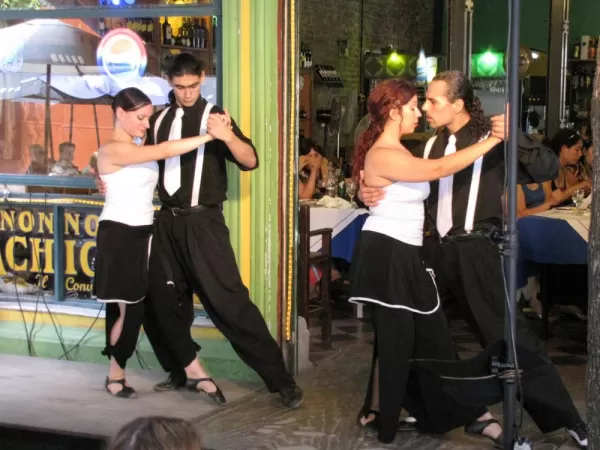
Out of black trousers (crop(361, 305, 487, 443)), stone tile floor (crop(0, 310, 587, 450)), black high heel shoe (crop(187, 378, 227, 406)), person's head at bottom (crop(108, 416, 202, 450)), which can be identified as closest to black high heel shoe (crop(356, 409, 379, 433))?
stone tile floor (crop(0, 310, 587, 450))

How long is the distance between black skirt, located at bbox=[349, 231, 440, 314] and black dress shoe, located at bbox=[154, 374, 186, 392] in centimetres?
148

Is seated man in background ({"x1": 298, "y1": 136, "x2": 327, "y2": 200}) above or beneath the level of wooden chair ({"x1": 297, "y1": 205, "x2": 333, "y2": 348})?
above

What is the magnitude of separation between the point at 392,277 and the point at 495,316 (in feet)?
1.64

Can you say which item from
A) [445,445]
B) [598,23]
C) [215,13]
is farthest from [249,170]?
[598,23]

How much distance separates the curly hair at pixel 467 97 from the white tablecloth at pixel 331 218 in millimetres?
3120

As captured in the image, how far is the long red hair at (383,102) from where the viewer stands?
4.80m

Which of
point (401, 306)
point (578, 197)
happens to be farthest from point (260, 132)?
point (578, 197)

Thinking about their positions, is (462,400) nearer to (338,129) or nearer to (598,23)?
(338,129)

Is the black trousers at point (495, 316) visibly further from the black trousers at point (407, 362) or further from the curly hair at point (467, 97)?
the curly hair at point (467, 97)

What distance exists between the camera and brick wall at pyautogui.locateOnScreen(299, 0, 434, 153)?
1493cm

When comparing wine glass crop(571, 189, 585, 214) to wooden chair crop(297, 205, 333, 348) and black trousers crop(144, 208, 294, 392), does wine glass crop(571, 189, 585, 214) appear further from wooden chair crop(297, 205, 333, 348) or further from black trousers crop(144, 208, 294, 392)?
black trousers crop(144, 208, 294, 392)

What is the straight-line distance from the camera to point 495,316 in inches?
187

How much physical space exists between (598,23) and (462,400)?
1325cm

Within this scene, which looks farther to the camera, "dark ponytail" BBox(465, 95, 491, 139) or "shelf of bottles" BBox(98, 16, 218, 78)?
"shelf of bottles" BBox(98, 16, 218, 78)
